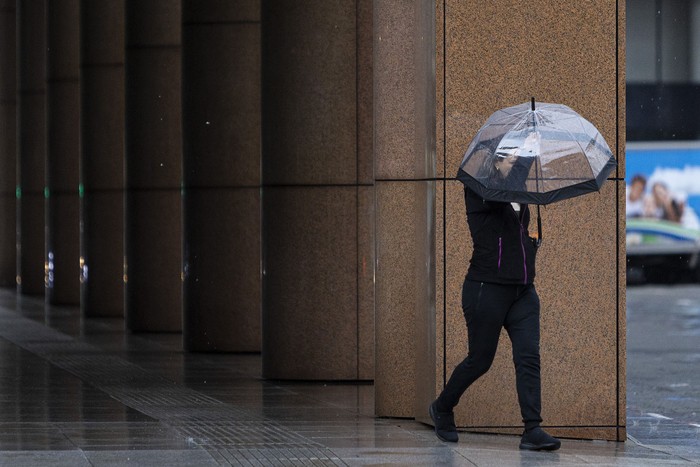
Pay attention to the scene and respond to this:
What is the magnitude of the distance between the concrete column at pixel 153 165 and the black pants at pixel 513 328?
11523 mm

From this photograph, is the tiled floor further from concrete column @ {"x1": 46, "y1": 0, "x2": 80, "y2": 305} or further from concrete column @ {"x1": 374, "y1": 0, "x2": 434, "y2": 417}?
concrete column @ {"x1": 46, "y1": 0, "x2": 80, "y2": 305}

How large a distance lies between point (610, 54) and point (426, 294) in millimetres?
1870

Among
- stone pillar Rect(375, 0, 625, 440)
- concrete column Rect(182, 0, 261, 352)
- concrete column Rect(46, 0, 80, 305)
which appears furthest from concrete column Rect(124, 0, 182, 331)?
stone pillar Rect(375, 0, 625, 440)

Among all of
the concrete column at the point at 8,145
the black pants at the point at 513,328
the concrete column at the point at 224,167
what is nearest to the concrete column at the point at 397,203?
the black pants at the point at 513,328

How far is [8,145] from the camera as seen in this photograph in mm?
36438

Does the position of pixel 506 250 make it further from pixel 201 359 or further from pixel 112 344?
pixel 112 344

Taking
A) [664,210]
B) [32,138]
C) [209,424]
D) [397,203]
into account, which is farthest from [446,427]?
[664,210]

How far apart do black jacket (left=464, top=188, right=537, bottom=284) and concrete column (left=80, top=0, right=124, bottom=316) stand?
1538 centimetres

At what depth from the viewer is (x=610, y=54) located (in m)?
9.50

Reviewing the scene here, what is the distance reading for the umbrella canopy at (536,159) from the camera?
806 centimetres

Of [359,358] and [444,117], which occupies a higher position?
[444,117]

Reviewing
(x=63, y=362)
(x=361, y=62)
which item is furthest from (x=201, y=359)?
(x=361, y=62)

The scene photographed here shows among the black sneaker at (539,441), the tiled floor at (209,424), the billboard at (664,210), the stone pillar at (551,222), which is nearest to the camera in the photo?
the tiled floor at (209,424)

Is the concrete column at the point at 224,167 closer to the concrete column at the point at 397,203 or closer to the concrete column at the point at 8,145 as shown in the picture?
the concrete column at the point at 397,203
